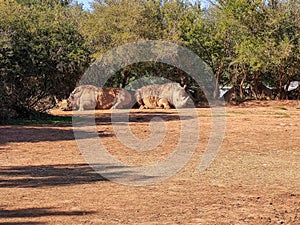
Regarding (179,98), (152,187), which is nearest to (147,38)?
(179,98)

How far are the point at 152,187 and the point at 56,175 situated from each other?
5.39 feet

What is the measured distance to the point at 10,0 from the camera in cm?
2086

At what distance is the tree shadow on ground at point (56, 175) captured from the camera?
23.1 ft

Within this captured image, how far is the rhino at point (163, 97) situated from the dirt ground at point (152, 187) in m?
11.6

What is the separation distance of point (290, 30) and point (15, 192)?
839 inches

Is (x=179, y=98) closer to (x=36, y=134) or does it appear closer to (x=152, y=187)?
(x=36, y=134)

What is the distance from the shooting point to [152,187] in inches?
271

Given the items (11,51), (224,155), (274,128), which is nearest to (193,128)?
(274,128)

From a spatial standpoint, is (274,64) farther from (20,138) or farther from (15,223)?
(15,223)

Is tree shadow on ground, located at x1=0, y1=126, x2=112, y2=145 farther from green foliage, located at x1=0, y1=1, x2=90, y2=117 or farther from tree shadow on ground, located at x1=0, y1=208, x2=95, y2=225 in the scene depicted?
tree shadow on ground, located at x1=0, y1=208, x2=95, y2=225

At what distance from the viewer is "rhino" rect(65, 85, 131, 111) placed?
22047mm

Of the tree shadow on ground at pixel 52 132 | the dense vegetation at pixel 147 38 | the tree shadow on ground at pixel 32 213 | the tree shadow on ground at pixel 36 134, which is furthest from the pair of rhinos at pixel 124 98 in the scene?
the tree shadow on ground at pixel 32 213

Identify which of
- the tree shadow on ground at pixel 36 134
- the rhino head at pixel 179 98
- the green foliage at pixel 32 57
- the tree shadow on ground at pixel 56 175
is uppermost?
the green foliage at pixel 32 57

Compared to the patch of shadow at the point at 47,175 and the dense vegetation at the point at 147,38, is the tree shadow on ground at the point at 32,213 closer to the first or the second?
the patch of shadow at the point at 47,175
